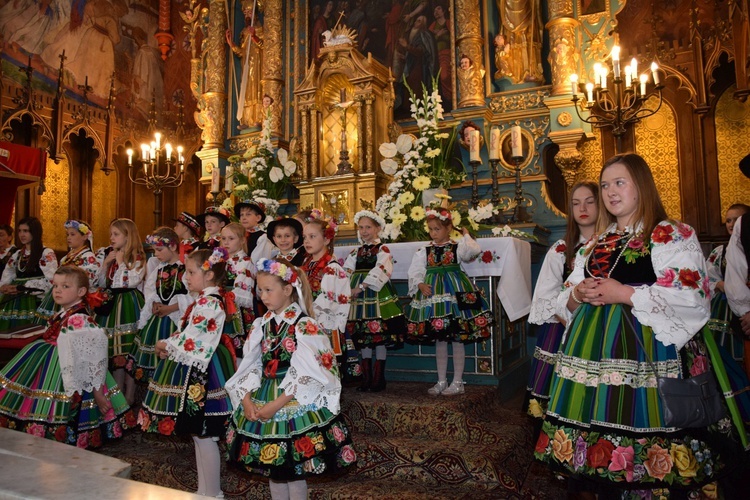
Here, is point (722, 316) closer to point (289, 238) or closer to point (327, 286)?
point (327, 286)

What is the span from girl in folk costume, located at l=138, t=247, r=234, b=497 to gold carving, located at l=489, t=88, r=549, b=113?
548 cm

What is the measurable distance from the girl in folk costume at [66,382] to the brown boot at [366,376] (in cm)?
188

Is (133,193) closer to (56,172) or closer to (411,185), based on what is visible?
(56,172)

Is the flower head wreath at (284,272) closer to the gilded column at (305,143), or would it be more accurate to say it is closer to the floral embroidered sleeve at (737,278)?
the floral embroidered sleeve at (737,278)

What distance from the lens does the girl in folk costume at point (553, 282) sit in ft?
10.7

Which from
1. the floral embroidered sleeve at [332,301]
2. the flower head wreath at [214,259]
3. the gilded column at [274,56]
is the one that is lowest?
the floral embroidered sleeve at [332,301]

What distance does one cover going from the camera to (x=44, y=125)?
9.63 meters

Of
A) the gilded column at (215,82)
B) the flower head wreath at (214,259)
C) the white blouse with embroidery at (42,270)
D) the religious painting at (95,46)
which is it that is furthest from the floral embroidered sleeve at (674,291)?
the religious painting at (95,46)

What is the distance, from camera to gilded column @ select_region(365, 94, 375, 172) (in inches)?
300

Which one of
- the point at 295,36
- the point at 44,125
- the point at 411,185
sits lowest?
the point at 411,185

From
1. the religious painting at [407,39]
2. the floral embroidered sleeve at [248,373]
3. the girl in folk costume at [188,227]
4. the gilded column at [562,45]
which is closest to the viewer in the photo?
the floral embroidered sleeve at [248,373]

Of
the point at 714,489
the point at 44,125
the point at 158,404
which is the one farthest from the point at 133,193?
the point at 714,489

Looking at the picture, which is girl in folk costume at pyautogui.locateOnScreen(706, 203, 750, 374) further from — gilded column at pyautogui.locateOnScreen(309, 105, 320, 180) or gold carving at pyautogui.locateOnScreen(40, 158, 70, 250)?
gold carving at pyautogui.locateOnScreen(40, 158, 70, 250)

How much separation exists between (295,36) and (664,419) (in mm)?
8695
